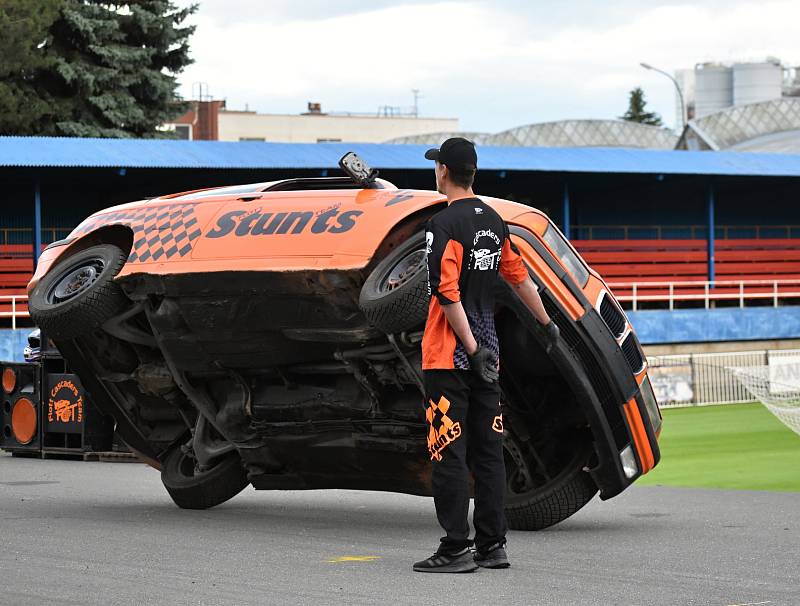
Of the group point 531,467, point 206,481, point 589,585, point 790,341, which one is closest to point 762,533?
point 531,467

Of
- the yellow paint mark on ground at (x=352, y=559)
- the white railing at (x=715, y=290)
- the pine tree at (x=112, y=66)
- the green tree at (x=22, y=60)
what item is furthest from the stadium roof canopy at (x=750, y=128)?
the yellow paint mark on ground at (x=352, y=559)

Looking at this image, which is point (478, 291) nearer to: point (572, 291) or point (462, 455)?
point (462, 455)

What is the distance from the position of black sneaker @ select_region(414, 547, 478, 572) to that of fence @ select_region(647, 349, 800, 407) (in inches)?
763

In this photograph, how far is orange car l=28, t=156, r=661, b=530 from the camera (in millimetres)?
8211

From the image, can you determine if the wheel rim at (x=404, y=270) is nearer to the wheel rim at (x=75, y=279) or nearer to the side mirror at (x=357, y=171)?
the side mirror at (x=357, y=171)

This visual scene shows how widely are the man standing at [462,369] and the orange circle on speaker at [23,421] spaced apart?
391 inches

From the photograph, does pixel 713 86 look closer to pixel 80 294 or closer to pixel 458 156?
pixel 80 294

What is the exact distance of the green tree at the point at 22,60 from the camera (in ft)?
133

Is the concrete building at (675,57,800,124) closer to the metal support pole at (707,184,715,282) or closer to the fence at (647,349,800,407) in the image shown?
the metal support pole at (707,184,715,282)

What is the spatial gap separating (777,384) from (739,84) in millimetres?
76301

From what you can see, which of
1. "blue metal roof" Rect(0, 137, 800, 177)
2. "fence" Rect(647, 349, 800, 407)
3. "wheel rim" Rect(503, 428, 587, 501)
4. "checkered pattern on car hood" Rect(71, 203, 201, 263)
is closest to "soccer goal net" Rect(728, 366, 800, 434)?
"fence" Rect(647, 349, 800, 407)

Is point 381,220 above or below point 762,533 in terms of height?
above

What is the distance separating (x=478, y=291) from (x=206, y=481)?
388 centimetres

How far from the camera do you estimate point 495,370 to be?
6.85 metres
